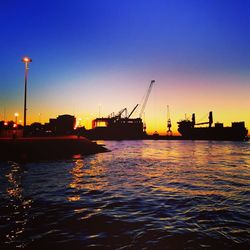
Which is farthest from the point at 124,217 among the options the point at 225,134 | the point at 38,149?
the point at 225,134

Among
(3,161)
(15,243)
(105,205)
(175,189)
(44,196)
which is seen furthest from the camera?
(3,161)

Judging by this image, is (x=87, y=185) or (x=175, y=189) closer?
(x=175, y=189)

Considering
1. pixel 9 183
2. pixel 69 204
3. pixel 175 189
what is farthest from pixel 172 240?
pixel 9 183

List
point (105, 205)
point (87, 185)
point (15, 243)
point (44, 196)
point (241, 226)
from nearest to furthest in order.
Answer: point (15, 243) → point (241, 226) → point (105, 205) → point (44, 196) → point (87, 185)

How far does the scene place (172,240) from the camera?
708 centimetres

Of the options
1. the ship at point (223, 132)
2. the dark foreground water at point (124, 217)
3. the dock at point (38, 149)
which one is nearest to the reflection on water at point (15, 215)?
the dark foreground water at point (124, 217)

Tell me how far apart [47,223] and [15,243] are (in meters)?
1.86

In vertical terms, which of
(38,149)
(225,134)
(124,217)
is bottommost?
(124,217)

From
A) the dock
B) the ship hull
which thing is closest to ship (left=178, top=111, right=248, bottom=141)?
the ship hull

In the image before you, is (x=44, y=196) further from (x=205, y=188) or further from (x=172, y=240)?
(x=205, y=188)

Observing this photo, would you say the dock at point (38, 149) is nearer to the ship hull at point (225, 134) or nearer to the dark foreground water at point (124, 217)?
the dark foreground water at point (124, 217)

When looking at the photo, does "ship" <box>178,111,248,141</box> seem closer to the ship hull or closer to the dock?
the ship hull

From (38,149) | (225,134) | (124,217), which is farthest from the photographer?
(225,134)

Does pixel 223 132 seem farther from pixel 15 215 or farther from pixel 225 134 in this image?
pixel 15 215
